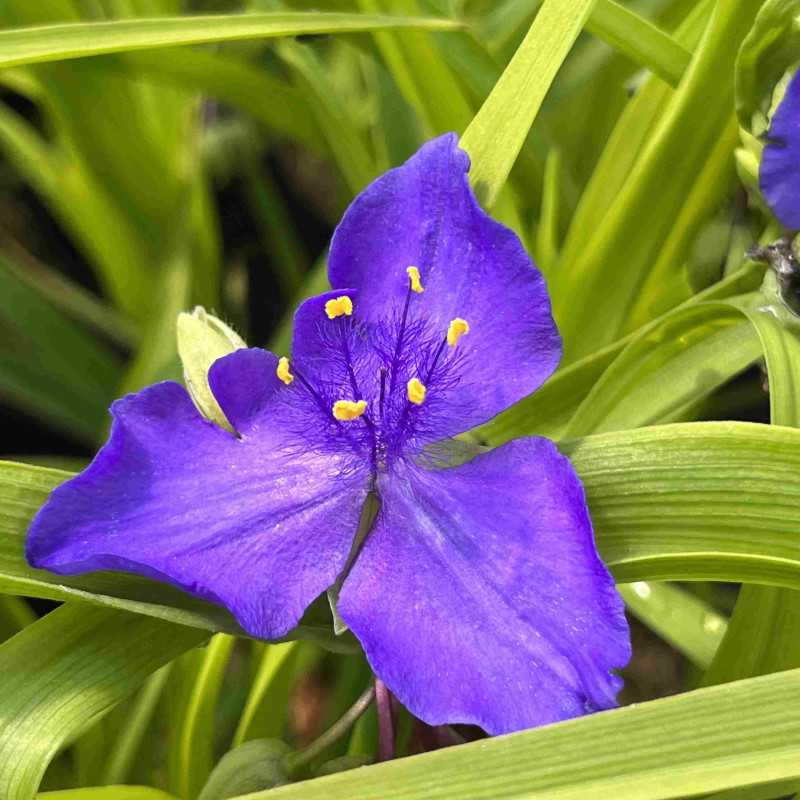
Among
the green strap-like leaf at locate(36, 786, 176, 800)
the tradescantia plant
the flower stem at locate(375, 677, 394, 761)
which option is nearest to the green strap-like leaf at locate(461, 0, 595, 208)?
the tradescantia plant

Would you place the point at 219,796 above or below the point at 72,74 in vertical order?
below

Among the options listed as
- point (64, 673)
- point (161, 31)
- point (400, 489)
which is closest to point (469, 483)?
point (400, 489)

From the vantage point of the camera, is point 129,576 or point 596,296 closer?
point 129,576

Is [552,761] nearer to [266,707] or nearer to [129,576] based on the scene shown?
[129,576]

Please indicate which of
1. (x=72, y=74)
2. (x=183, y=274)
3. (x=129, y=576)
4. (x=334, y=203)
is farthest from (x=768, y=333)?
(x=334, y=203)

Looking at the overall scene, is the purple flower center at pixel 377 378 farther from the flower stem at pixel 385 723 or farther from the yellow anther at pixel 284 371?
the flower stem at pixel 385 723

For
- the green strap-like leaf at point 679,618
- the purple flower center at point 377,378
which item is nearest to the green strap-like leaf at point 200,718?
the purple flower center at point 377,378

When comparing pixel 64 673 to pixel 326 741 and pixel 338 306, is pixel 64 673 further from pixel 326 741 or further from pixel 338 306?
pixel 338 306
